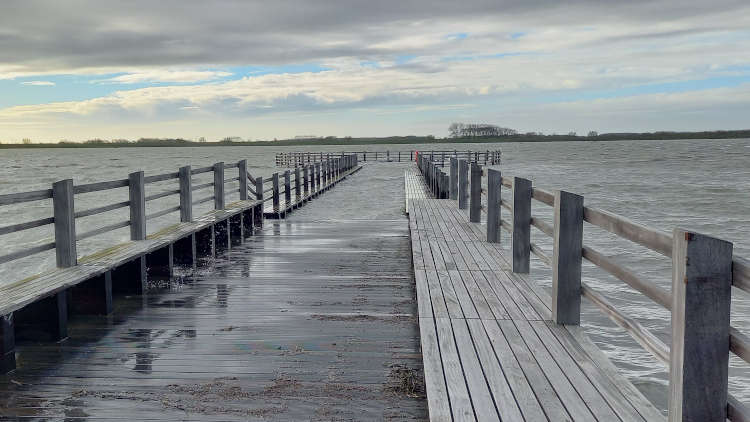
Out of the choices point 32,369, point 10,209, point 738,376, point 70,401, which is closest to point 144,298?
point 32,369

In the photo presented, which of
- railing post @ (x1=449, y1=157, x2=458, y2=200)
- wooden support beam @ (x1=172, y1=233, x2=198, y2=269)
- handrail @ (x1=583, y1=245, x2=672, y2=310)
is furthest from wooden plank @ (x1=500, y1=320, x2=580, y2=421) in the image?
railing post @ (x1=449, y1=157, x2=458, y2=200)

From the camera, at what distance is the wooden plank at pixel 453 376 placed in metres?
3.17

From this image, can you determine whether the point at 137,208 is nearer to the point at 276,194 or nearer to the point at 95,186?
the point at 95,186

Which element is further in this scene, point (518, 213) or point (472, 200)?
point (472, 200)

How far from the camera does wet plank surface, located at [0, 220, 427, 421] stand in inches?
168

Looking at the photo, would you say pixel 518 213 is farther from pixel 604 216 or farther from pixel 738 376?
pixel 738 376

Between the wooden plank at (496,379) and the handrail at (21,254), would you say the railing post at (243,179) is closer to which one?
the handrail at (21,254)

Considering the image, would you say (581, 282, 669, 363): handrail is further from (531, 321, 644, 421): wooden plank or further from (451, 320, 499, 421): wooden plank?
(451, 320, 499, 421): wooden plank

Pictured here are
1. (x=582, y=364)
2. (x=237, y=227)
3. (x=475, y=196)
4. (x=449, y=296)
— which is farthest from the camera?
(x=237, y=227)

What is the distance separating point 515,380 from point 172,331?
3529mm

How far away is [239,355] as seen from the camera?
530 cm

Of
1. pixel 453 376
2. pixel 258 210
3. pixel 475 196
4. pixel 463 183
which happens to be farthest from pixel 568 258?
pixel 258 210

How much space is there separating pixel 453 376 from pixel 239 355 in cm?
225

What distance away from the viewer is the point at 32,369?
5012 millimetres
